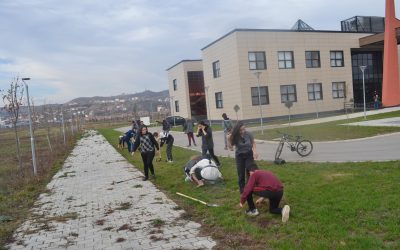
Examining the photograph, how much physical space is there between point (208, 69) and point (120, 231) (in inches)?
1450

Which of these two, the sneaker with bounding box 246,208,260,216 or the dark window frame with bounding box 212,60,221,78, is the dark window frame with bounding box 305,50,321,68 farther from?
the sneaker with bounding box 246,208,260,216

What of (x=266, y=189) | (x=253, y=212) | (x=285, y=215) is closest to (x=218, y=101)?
(x=253, y=212)

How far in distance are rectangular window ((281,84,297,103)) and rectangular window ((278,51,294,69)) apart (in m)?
1.94

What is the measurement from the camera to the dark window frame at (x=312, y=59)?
39.5m

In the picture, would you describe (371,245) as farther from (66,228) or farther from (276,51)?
(276,51)

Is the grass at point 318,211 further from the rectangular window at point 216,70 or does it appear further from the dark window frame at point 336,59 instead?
the dark window frame at point 336,59

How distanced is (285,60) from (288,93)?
321 centimetres

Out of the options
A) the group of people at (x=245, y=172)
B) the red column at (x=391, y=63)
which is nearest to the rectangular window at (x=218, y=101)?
the red column at (x=391, y=63)

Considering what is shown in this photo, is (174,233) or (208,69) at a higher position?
(208,69)

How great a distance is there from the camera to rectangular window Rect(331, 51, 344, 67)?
40875mm

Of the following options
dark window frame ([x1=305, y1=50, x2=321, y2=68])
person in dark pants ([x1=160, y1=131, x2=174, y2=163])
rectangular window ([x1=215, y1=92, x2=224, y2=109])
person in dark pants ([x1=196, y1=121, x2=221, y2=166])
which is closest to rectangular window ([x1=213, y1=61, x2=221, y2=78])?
rectangular window ([x1=215, y1=92, x2=224, y2=109])

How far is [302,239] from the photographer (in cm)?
543

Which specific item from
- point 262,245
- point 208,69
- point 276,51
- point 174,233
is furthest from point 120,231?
point 208,69

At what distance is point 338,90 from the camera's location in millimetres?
41188
